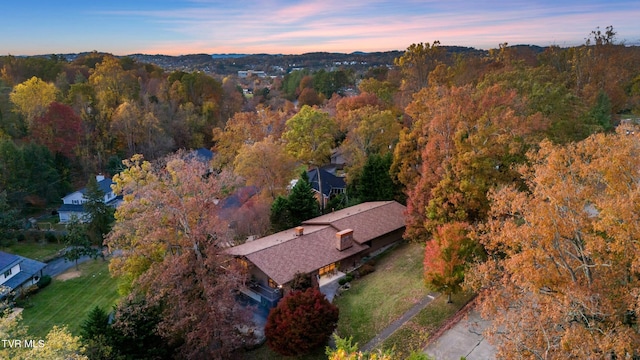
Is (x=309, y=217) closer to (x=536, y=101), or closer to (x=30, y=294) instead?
(x=536, y=101)

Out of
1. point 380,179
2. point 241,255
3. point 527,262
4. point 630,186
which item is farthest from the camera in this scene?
point 380,179

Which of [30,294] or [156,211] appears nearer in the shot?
[156,211]

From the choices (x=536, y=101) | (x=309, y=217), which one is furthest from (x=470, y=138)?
(x=309, y=217)

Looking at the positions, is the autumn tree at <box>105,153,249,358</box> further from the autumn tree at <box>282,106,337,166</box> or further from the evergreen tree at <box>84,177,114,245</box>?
the autumn tree at <box>282,106,337,166</box>

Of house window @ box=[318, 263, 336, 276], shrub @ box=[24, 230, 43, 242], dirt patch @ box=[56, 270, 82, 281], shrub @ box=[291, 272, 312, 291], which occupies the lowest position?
dirt patch @ box=[56, 270, 82, 281]

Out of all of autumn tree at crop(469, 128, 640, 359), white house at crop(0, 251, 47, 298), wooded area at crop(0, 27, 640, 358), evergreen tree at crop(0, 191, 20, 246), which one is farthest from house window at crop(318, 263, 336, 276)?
evergreen tree at crop(0, 191, 20, 246)

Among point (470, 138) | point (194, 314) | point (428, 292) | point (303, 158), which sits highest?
point (470, 138)

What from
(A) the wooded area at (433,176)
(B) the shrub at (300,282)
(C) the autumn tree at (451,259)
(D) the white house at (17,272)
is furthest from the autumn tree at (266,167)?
(C) the autumn tree at (451,259)

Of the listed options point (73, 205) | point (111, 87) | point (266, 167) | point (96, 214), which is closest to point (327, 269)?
point (266, 167)

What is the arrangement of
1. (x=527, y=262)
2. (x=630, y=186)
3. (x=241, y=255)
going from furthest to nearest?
(x=241, y=255)
(x=527, y=262)
(x=630, y=186)
